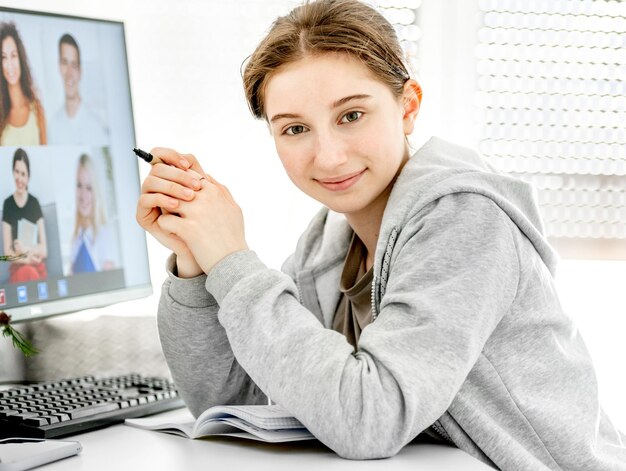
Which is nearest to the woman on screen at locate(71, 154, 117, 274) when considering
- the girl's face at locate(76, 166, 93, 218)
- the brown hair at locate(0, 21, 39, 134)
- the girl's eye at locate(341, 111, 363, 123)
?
the girl's face at locate(76, 166, 93, 218)

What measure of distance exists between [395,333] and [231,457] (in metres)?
0.21

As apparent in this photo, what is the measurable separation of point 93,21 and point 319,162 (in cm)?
49

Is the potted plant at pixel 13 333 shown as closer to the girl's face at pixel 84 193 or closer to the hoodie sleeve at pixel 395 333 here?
the girl's face at pixel 84 193

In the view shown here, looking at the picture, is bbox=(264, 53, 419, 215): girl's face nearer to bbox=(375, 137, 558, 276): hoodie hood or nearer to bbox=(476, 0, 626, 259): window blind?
bbox=(375, 137, 558, 276): hoodie hood

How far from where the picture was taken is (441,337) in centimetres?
82

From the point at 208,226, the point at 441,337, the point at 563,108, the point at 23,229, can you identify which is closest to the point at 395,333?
the point at 441,337

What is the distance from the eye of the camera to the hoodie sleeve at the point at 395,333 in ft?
2.62

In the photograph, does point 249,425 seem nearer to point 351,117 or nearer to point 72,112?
point 351,117

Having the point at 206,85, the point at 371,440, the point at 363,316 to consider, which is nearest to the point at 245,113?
the point at 206,85

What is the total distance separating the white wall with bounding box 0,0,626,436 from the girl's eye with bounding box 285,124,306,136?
0.58 meters

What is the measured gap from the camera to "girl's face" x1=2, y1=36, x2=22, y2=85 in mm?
1117

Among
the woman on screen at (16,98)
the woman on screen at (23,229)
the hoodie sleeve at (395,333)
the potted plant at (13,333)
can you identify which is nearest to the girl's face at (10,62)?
the woman on screen at (16,98)

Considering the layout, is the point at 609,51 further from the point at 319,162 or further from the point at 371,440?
the point at 371,440

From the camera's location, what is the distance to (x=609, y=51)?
170 cm
